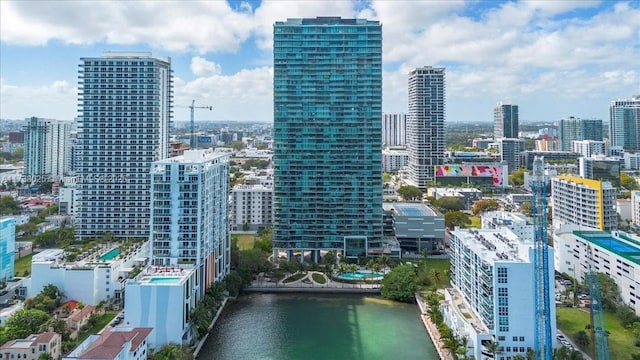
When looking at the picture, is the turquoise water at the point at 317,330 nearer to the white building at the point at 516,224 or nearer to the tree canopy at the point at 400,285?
the tree canopy at the point at 400,285

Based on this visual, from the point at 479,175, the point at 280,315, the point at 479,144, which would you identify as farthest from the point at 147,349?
the point at 479,144

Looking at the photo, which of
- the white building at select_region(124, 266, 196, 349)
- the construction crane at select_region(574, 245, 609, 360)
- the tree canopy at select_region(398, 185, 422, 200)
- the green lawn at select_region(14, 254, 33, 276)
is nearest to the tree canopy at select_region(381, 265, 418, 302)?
the construction crane at select_region(574, 245, 609, 360)

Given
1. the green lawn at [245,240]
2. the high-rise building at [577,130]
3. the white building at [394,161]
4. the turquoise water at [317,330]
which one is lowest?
the turquoise water at [317,330]

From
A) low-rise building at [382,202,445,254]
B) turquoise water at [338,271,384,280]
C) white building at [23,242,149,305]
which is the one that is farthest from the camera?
low-rise building at [382,202,445,254]

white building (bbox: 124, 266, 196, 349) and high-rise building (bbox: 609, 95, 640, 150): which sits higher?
high-rise building (bbox: 609, 95, 640, 150)

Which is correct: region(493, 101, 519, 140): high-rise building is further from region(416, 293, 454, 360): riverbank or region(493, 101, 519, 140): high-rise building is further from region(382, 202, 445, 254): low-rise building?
region(416, 293, 454, 360): riverbank

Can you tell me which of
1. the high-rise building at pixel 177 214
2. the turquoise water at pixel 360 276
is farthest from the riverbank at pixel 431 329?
the high-rise building at pixel 177 214

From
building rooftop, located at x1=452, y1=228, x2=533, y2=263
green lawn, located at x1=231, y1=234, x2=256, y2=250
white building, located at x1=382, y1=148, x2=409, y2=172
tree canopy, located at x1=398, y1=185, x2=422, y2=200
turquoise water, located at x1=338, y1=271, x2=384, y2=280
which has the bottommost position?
turquoise water, located at x1=338, y1=271, x2=384, y2=280

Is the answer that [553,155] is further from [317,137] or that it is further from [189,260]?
[189,260]
